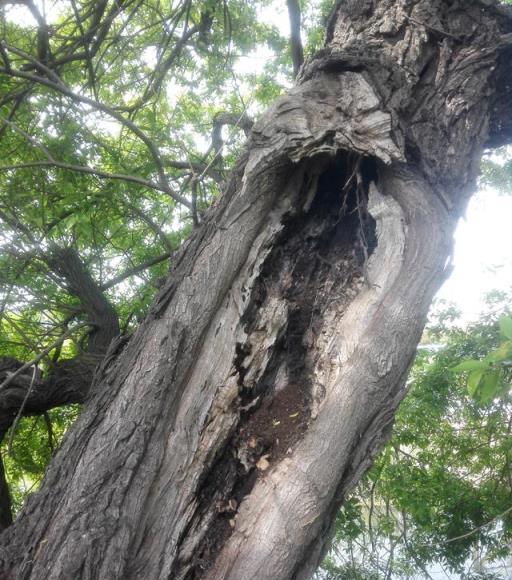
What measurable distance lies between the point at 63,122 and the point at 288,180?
2.26m

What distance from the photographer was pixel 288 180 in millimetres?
1944

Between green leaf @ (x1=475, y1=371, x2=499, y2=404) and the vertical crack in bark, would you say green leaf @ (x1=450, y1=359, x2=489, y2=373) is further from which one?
the vertical crack in bark

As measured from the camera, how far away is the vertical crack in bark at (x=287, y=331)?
1582 mm

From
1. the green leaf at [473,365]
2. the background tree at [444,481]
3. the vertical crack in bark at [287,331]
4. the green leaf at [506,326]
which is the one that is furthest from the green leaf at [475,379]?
the background tree at [444,481]

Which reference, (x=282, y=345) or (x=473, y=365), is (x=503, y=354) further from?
(x=282, y=345)

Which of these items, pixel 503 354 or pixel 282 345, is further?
pixel 282 345

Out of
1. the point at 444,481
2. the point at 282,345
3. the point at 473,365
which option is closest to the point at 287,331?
the point at 282,345

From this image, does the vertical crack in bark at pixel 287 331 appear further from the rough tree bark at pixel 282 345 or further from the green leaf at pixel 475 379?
the green leaf at pixel 475 379

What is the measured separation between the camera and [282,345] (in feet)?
6.04

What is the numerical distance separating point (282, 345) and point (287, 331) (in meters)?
0.06

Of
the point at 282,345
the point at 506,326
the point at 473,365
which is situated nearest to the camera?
the point at 506,326

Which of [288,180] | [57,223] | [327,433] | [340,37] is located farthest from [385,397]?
[57,223]

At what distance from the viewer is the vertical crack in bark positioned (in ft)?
5.19

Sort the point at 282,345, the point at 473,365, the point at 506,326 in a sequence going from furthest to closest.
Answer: the point at 282,345 < the point at 473,365 < the point at 506,326
